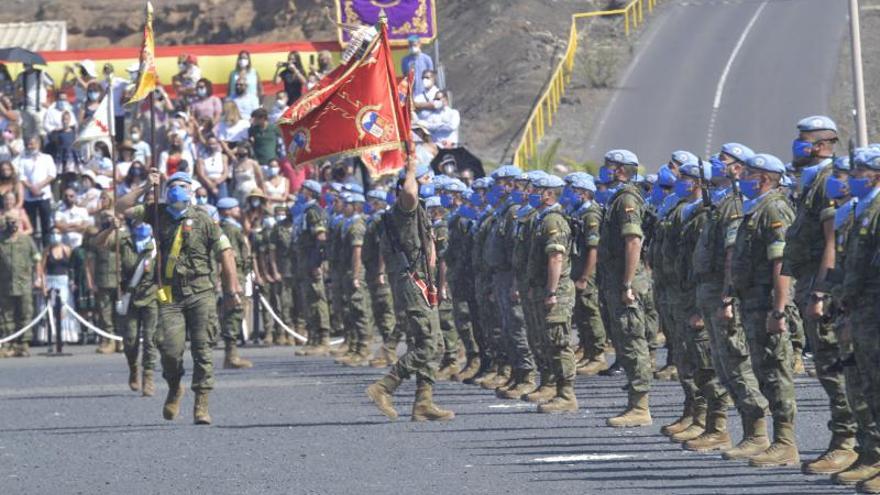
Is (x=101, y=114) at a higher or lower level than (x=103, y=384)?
higher

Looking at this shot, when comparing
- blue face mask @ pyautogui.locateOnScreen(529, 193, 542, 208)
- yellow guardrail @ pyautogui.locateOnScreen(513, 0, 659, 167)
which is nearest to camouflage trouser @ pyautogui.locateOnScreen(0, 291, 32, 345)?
blue face mask @ pyautogui.locateOnScreen(529, 193, 542, 208)

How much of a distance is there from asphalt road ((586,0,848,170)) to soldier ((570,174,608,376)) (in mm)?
24244

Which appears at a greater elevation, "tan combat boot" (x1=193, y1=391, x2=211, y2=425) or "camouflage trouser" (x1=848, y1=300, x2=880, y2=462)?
"camouflage trouser" (x1=848, y1=300, x2=880, y2=462)

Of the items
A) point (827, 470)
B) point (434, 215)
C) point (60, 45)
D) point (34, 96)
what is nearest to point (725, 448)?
point (827, 470)

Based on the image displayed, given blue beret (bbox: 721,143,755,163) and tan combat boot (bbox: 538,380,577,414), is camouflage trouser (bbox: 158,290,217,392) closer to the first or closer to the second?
tan combat boot (bbox: 538,380,577,414)

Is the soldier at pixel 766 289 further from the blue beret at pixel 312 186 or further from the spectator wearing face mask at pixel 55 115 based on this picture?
the spectator wearing face mask at pixel 55 115

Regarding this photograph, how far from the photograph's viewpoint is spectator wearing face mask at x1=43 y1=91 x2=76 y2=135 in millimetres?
34375

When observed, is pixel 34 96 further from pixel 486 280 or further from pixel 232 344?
pixel 486 280

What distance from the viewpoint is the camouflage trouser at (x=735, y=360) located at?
523 inches

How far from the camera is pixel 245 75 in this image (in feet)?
116

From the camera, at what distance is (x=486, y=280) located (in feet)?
68.2

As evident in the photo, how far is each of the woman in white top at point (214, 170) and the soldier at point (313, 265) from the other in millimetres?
4798

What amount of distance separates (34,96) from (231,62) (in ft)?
14.4

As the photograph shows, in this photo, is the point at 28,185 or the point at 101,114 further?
the point at 28,185
